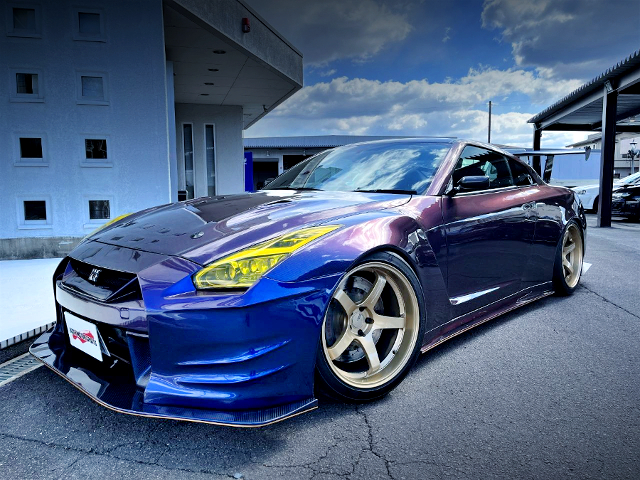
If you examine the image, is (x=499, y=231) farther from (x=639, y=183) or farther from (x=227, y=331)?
(x=639, y=183)

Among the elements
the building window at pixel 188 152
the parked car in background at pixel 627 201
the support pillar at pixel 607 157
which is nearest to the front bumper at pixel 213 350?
the support pillar at pixel 607 157

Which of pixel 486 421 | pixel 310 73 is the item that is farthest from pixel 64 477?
pixel 310 73

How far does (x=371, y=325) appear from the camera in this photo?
7.77ft

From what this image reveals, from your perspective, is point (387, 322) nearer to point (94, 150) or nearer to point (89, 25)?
point (94, 150)

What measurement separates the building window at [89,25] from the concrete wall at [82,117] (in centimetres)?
4

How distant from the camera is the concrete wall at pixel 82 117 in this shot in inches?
252

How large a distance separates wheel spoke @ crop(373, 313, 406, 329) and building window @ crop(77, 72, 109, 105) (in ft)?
19.3

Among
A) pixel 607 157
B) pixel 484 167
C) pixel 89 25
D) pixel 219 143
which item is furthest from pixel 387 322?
pixel 219 143

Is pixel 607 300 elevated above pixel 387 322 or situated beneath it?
situated beneath

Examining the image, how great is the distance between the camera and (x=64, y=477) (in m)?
1.75

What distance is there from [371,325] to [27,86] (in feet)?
20.9

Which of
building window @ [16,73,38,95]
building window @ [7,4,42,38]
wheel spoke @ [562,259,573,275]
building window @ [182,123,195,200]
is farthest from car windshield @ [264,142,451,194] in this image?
building window @ [182,123,195,200]

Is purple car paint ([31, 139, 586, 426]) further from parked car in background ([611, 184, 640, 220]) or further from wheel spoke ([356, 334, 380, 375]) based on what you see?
parked car in background ([611, 184, 640, 220])

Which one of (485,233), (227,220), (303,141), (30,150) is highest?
(303,141)
